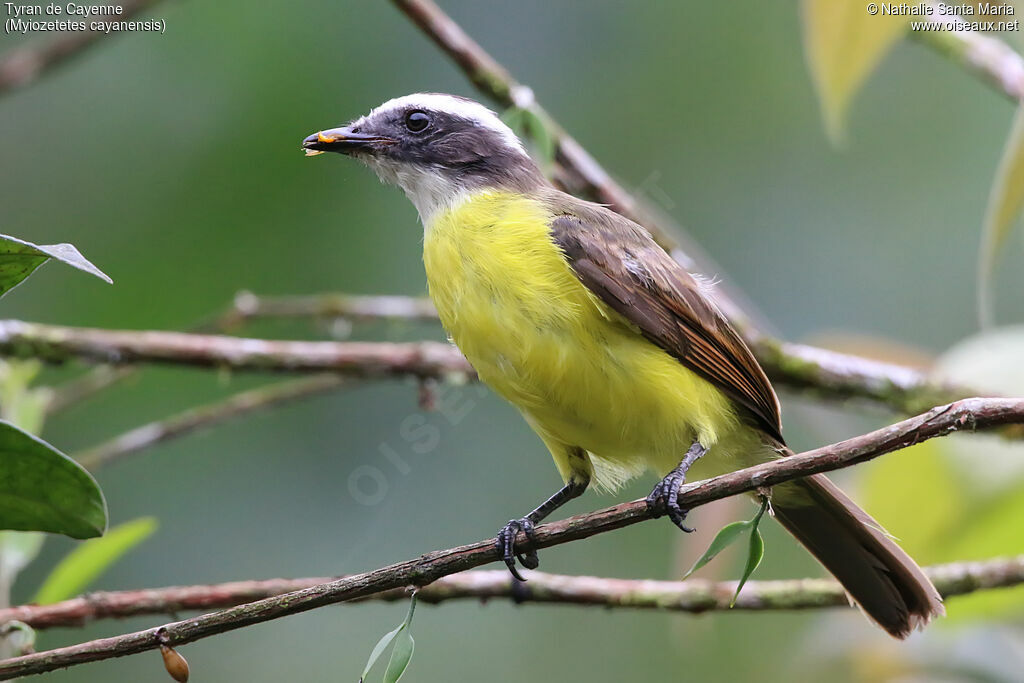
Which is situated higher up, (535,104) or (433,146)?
(535,104)

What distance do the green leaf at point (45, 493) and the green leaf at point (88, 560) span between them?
0.78 metres

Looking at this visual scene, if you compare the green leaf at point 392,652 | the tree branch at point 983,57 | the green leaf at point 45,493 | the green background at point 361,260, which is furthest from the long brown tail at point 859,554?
the green background at point 361,260

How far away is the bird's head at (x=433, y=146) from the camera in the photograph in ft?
11.9

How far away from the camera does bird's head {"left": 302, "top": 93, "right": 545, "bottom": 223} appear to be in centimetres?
362

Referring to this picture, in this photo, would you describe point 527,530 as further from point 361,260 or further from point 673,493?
point 361,260

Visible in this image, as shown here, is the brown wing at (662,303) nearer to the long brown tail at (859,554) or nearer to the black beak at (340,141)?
the long brown tail at (859,554)

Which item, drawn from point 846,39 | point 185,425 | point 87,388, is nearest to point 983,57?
point 846,39

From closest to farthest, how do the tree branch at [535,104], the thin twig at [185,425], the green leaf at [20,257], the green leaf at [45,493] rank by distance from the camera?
the green leaf at [20,257]
the green leaf at [45,493]
the tree branch at [535,104]
the thin twig at [185,425]

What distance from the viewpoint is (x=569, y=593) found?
2891mm

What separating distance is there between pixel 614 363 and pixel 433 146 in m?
1.17

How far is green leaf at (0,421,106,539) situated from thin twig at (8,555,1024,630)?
88 centimetres

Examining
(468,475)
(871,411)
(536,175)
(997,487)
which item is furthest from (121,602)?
(468,475)

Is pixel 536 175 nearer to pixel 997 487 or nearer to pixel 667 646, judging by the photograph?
pixel 997 487

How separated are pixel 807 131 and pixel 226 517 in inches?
184
